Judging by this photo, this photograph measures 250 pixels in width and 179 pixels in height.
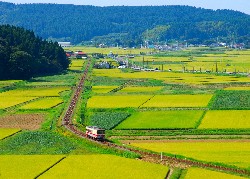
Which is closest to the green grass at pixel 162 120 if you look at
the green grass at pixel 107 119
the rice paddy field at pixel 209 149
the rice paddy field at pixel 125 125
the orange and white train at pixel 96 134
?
the rice paddy field at pixel 125 125

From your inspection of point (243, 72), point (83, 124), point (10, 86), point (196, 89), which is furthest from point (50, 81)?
point (83, 124)

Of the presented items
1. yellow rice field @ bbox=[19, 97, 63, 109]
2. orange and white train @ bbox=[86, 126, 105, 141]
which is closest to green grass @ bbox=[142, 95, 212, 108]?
yellow rice field @ bbox=[19, 97, 63, 109]

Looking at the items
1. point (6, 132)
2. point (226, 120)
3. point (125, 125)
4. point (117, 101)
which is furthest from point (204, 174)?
point (117, 101)

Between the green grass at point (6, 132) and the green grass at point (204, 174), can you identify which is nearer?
the green grass at point (204, 174)

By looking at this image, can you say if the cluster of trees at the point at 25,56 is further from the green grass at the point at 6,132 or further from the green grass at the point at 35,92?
the green grass at the point at 6,132

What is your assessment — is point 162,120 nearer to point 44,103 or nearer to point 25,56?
point 44,103

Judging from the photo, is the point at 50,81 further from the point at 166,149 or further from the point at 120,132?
the point at 166,149
